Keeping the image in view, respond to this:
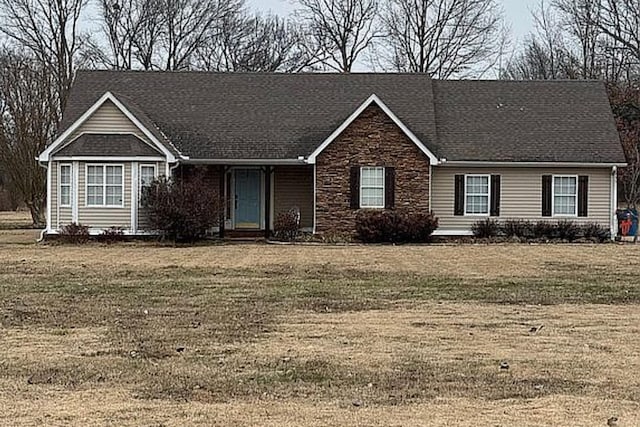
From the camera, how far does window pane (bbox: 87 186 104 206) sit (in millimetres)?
28547

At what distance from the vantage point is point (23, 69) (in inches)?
1719

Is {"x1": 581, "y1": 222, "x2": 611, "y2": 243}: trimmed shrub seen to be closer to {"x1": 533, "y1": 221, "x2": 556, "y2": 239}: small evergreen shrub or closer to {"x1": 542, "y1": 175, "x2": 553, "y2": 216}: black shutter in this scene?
{"x1": 533, "y1": 221, "x2": 556, "y2": 239}: small evergreen shrub

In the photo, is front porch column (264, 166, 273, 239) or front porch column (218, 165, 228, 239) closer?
front porch column (218, 165, 228, 239)

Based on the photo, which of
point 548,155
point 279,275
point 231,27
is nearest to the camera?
point 279,275

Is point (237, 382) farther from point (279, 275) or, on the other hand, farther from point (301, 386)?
point (279, 275)

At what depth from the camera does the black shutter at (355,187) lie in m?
29.8

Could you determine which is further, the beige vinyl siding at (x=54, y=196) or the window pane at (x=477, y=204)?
the window pane at (x=477, y=204)

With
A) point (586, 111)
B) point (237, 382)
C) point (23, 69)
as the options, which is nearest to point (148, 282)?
point (237, 382)

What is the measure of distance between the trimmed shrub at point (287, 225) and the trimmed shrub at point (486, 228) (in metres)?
5.37

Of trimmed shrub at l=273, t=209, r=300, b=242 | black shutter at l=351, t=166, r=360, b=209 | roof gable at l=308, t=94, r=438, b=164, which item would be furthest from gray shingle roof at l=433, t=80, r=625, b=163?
trimmed shrub at l=273, t=209, r=300, b=242

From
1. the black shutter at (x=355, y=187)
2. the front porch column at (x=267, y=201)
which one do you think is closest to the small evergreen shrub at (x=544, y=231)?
the black shutter at (x=355, y=187)

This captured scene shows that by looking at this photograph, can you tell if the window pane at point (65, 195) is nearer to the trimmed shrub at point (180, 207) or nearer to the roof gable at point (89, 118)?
the roof gable at point (89, 118)

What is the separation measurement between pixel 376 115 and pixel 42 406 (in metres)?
22.6

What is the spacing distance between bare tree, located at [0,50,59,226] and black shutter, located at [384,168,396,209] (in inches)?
719
